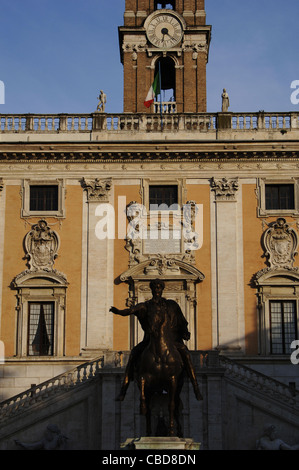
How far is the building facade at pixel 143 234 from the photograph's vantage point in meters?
35.1

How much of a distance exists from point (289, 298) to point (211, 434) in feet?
25.2

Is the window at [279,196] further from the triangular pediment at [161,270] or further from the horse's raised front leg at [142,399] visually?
the horse's raised front leg at [142,399]

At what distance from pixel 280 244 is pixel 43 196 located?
10.3 metres

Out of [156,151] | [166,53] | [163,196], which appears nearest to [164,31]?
[166,53]

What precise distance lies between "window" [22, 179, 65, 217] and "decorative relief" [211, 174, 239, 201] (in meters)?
6.52

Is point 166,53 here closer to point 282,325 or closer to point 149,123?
point 149,123

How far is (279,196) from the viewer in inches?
1447

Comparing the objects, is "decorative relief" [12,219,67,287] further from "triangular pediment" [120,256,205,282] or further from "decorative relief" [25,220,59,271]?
"triangular pediment" [120,256,205,282]

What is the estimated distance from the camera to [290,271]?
116 ft

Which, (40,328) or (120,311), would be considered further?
(40,328)

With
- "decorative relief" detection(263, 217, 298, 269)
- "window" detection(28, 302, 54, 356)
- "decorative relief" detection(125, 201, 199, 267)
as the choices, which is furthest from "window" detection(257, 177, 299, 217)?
"window" detection(28, 302, 54, 356)

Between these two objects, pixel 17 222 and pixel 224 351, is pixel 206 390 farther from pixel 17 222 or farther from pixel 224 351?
pixel 17 222

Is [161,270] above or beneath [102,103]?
beneath

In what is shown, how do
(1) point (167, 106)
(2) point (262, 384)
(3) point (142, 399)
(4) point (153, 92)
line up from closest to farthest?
(3) point (142, 399) < (2) point (262, 384) < (4) point (153, 92) < (1) point (167, 106)
